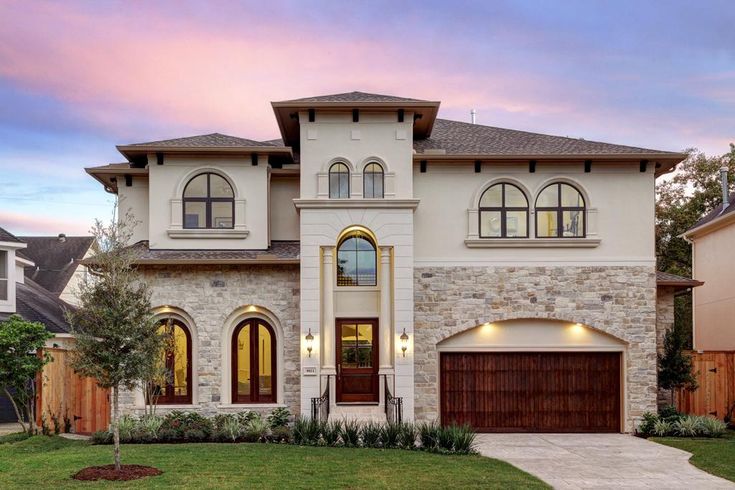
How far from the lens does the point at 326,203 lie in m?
19.2

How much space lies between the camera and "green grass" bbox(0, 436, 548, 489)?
12109mm

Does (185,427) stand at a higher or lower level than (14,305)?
lower

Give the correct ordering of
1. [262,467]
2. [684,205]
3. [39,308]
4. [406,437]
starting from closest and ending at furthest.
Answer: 1. [262,467]
2. [406,437]
3. [39,308]
4. [684,205]

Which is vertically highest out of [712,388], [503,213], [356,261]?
[503,213]

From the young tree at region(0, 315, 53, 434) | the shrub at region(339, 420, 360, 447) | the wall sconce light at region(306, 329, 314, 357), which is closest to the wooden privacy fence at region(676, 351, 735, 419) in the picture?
Result: the shrub at region(339, 420, 360, 447)

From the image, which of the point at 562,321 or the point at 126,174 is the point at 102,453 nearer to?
the point at 126,174

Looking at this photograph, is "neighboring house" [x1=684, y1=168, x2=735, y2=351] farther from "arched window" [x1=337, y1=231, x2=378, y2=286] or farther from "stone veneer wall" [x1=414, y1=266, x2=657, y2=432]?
"arched window" [x1=337, y1=231, x2=378, y2=286]

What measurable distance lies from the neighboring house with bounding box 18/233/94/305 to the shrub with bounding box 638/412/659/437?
86.9 ft

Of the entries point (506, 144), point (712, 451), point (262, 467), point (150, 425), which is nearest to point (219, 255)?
point (150, 425)

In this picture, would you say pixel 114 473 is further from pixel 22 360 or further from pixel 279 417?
pixel 279 417

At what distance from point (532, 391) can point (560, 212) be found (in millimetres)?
4778

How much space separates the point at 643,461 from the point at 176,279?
11.8 m

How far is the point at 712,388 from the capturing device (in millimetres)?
21219

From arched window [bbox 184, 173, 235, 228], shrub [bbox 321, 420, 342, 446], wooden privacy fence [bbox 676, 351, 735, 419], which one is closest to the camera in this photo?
shrub [bbox 321, 420, 342, 446]
